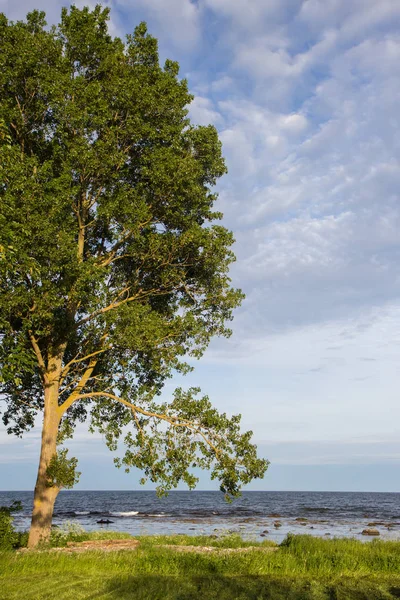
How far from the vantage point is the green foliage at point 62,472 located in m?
18.0

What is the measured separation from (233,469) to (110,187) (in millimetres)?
11796

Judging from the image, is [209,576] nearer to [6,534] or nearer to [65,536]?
[6,534]

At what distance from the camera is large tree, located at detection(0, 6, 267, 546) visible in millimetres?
18344

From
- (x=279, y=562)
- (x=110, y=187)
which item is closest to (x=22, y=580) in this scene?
(x=279, y=562)

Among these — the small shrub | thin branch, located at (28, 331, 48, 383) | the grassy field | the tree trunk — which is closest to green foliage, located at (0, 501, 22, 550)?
the tree trunk

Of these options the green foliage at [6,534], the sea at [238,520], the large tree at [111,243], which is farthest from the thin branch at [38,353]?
the sea at [238,520]

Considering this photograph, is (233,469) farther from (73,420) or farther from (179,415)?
(73,420)

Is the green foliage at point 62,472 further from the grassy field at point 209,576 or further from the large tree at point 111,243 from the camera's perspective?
the grassy field at point 209,576

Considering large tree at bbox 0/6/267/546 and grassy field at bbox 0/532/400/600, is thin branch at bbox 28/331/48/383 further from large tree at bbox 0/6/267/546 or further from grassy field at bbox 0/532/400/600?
grassy field at bbox 0/532/400/600

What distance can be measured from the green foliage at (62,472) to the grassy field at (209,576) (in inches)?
176

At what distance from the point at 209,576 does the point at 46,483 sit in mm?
8977

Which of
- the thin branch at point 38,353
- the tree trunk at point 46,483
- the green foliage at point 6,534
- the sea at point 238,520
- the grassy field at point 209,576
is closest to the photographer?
the grassy field at point 209,576

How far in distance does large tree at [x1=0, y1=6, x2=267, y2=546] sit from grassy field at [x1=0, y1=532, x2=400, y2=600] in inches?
210

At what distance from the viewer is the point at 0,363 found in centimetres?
1390
